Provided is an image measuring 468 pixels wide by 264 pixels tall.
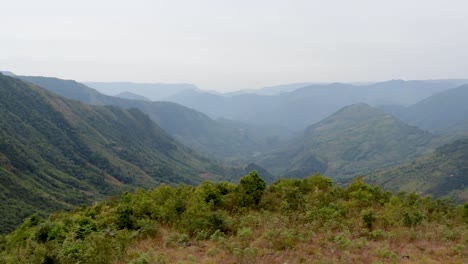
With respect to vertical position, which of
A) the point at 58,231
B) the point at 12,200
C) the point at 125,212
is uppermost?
the point at 125,212

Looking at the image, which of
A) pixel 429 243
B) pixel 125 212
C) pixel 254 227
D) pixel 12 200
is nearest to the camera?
pixel 429 243

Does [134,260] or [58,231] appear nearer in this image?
[134,260]

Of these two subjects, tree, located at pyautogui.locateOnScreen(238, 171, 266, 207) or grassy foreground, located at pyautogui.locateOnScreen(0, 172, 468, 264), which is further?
tree, located at pyautogui.locateOnScreen(238, 171, 266, 207)

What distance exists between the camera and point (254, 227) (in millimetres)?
18922

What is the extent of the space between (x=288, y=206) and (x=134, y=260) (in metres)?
11.1

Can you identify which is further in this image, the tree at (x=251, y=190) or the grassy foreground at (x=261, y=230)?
the tree at (x=251, y=190)

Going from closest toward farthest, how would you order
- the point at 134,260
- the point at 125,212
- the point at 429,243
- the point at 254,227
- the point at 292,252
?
the point at 134,260 < the point at 292,252 < the point at 429,243 < the point at 254,227 < the point at 125,212

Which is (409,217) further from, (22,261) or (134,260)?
(22,261)

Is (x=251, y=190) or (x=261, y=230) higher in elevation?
(x=251, y=190)

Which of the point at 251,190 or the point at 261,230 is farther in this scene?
the point at 251,190

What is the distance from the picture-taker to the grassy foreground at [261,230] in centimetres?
1447

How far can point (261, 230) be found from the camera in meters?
18.1

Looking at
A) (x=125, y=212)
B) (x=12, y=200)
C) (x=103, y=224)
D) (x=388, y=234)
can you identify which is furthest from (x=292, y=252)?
(x=12, y=200)

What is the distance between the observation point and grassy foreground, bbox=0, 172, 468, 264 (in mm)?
14469
